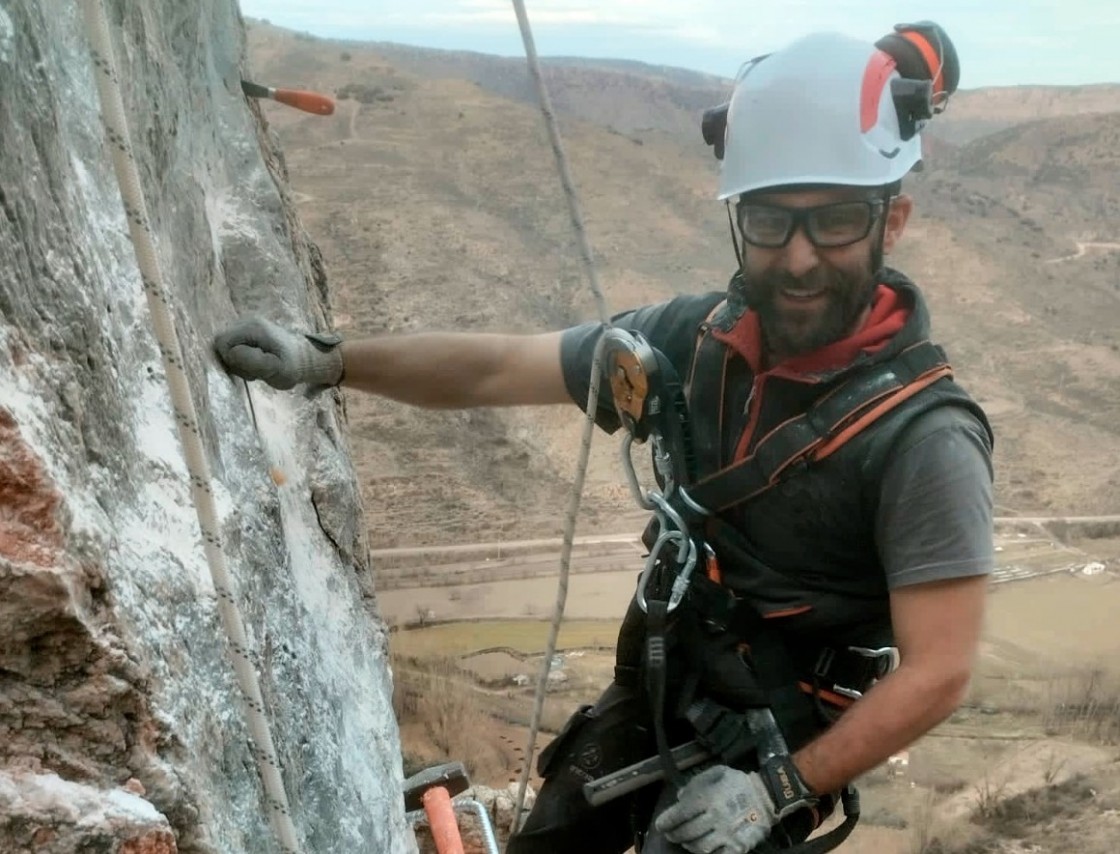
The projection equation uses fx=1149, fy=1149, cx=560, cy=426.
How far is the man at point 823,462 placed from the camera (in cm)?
210

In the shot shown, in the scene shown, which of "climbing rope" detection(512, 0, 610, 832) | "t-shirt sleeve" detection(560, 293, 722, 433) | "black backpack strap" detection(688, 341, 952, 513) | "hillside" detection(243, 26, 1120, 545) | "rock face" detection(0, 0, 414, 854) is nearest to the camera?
"rock face" detection(0, 0, 414, 854)

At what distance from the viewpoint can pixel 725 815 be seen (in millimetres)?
2289

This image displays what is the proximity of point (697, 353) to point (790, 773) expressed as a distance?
2.91 ft

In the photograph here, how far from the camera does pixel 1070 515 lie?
1633 cm

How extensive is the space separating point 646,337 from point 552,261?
20.5m

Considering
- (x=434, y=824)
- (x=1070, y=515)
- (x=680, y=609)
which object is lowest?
(x=1070, y=515)

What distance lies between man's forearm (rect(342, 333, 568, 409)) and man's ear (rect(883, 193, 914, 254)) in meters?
0.82

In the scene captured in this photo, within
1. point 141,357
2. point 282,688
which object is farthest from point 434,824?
point 141,357

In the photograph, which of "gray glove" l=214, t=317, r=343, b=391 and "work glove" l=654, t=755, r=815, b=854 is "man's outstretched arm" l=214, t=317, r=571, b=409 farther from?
"work glove" l=654, t=755, r=815, b=854

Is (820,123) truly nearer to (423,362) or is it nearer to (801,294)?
(801,294)

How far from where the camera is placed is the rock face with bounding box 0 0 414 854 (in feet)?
4.91

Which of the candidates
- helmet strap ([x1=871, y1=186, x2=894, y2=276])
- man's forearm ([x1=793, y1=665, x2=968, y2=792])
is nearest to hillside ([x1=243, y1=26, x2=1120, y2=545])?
man's forearm ([x1=793, y1=665, x2=968, y2=792])

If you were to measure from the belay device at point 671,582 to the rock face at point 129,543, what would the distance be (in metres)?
0.77

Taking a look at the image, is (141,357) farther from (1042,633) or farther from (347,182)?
(347,182)
